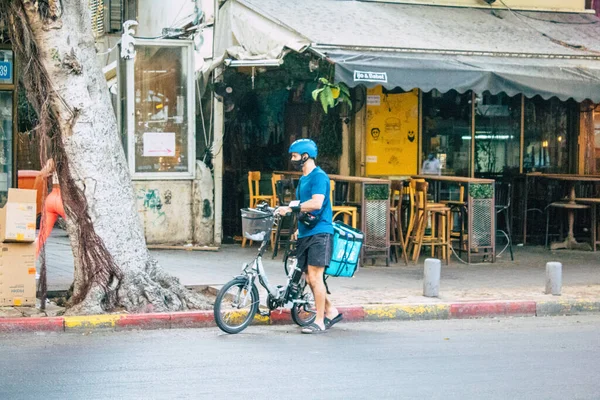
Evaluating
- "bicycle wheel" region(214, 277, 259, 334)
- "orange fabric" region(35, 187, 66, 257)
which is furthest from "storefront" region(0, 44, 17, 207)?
"bicycle wheel" region(214, 277, 259, 334)

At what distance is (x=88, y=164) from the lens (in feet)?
31.4

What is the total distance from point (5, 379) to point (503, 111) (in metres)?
11.3

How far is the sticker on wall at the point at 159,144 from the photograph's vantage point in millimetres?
14875

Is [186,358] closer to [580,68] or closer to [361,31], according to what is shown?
[361,31]

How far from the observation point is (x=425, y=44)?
1363 cm

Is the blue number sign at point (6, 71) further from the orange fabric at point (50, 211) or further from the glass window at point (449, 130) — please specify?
the glass window at point (449, 130)

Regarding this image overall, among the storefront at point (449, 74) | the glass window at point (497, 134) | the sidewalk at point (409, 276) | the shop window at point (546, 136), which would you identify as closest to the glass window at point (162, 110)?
the storefront at point (449, 74)

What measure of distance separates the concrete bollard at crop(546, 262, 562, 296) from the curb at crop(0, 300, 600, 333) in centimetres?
29

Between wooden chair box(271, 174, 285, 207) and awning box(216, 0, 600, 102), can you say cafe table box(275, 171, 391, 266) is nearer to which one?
awning box(216, 0, 600, 102)

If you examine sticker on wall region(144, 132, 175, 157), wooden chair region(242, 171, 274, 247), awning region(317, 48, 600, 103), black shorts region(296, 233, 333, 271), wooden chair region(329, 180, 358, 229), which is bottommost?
black shorts region(296, 233, 333, 271)

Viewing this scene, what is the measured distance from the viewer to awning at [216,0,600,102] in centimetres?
1271

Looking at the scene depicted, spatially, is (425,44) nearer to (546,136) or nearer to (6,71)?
(546,136)

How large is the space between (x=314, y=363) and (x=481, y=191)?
6643 mm

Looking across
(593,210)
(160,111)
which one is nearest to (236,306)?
(160,111)
